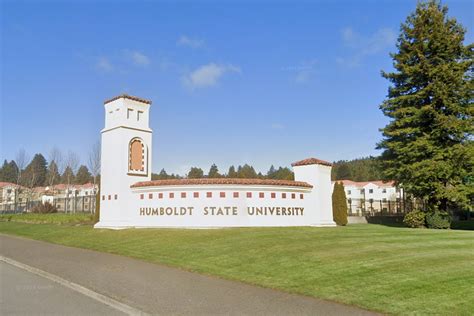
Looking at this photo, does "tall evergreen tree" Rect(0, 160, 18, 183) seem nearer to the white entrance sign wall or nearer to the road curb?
the white entrance sign wall

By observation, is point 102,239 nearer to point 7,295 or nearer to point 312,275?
point 7,295

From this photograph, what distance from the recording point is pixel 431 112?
2388cm

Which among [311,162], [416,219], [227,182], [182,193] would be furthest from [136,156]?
[416,219]

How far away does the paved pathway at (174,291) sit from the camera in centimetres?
670

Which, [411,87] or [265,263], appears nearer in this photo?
[265,263]

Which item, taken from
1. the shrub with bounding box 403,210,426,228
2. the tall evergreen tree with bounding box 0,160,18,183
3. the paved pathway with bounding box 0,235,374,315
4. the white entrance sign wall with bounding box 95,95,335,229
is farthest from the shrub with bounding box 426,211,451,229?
the tall evergreen tree with bounding box 0,160,18,183

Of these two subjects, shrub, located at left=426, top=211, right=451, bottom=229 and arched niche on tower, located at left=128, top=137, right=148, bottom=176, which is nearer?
arched niche on tower, located at left=128, top=137, right=148, bottom=176

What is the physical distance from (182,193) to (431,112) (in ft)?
51.4

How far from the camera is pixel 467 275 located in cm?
803

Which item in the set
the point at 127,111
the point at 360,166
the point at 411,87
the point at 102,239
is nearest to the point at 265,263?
the point at 102,239

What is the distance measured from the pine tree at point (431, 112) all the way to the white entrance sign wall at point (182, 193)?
654cm

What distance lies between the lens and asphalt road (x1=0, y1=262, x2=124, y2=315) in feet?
22.8

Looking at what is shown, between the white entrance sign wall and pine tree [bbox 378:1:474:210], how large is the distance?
258 inches

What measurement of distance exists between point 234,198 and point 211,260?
7510 millimetres
